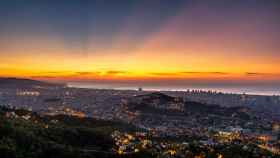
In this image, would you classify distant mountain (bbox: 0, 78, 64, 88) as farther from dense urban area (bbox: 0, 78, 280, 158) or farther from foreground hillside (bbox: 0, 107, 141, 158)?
foreground hillside (bbox: 0, 107, 141, 158)

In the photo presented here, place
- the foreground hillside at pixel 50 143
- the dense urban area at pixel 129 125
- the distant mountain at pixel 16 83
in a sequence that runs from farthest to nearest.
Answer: the distant mountain at pixel 16 83 < the dense urban area at pixel 129 125 < the foreground hillside at pixel 50 143

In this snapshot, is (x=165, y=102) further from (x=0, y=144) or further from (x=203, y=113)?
(x=0, y=144)

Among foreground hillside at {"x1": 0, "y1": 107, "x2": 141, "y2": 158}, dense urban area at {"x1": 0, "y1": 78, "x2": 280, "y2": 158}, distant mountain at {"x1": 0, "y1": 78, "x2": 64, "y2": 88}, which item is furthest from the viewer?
distant mountain at {"x1": 0, "y1": 78, "x2": 64, "y2": 88}

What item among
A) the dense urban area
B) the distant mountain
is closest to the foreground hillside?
the dense urban area

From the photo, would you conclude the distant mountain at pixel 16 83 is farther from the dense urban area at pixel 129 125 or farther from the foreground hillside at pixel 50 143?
the foreground hillside at pixel 50 143

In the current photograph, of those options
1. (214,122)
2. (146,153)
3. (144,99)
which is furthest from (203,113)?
(146,153)

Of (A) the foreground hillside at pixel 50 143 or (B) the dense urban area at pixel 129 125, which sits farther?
(B) the dense urban area at pixel 129 125

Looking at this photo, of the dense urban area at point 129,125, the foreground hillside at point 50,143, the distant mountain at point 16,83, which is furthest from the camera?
the distant mountain at point 16,83

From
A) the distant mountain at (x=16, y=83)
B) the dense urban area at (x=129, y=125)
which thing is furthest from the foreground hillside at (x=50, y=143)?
the distant mountain at (x=16, y=83)

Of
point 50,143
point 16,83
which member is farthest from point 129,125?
point 16,83
